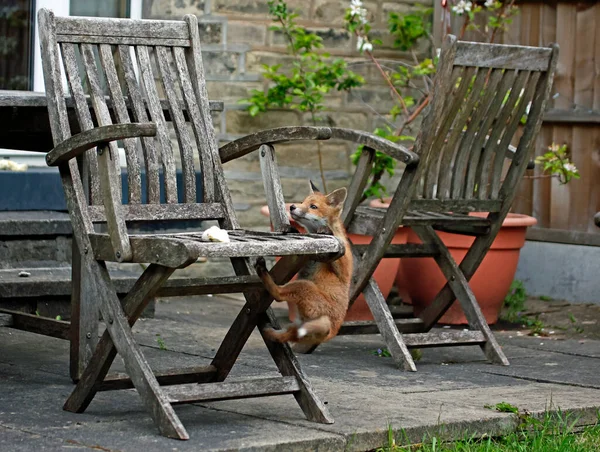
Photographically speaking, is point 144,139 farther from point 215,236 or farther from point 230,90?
point 230,90

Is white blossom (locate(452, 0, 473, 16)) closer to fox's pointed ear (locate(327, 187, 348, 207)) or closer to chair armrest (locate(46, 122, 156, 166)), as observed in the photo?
fox's pointed ear (locate(327, 187, 348, 207))

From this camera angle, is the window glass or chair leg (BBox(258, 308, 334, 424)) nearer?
chair leg (BBox(258, 308, 334, 424))

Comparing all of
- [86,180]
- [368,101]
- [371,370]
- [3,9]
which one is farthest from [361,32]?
[86,180]

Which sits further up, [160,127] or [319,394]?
[160,127]

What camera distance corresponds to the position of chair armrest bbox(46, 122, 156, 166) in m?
3.30

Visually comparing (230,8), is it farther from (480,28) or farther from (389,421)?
(389,421)

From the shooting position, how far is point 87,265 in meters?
Result: 3.55

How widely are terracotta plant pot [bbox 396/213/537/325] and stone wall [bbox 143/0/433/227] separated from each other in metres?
1.10

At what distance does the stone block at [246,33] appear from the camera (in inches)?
267

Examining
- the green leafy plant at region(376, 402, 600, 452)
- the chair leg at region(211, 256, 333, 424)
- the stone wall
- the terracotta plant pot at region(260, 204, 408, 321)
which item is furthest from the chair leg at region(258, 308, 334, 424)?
the stone wall

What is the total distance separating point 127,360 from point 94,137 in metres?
0.67

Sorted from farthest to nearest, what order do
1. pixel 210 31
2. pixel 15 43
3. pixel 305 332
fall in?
pixel 210 31 → pixel 15 43 → pixel 305 332

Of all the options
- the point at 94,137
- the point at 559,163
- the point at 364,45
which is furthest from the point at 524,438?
the point at 364,45

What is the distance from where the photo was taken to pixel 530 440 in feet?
12.0
